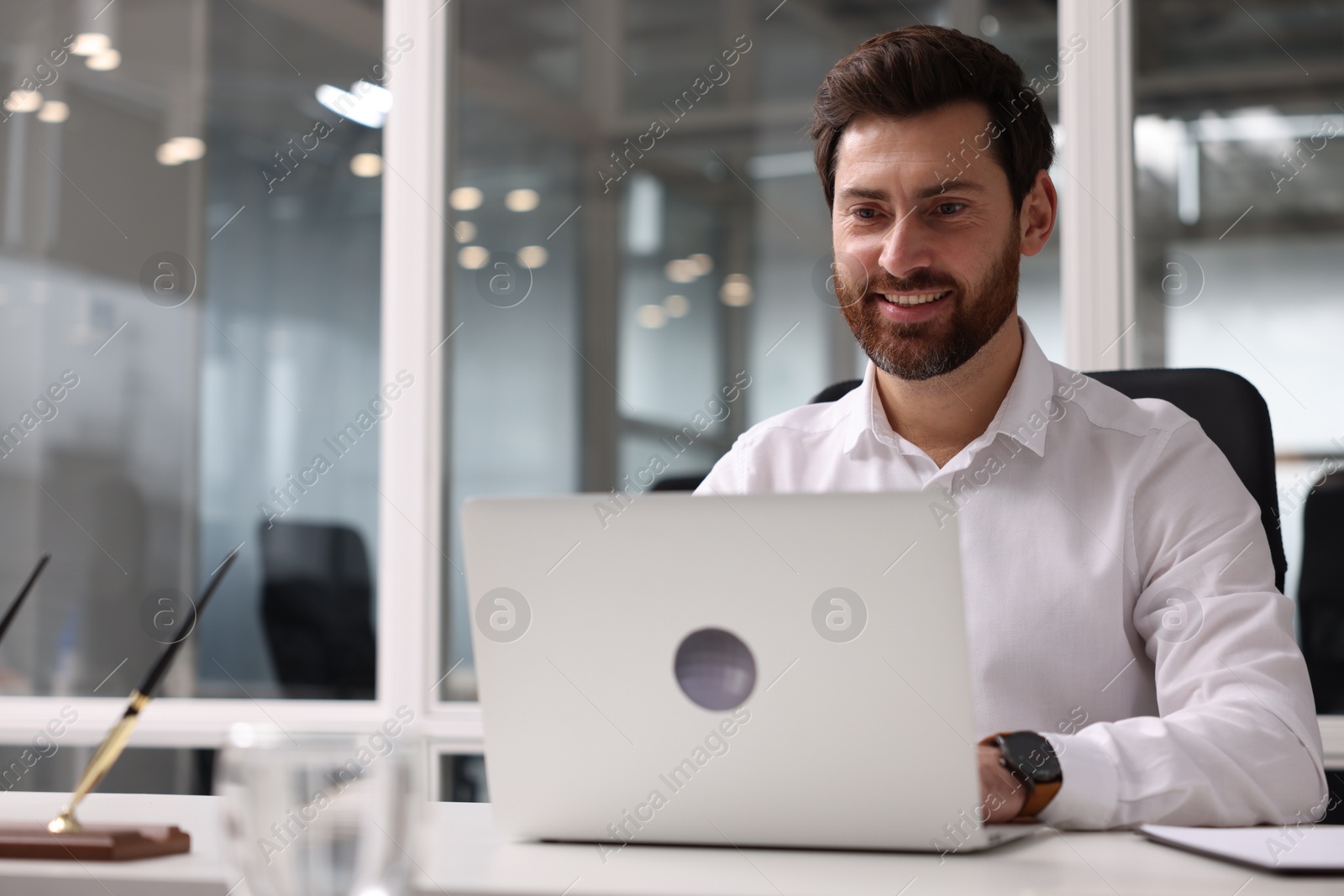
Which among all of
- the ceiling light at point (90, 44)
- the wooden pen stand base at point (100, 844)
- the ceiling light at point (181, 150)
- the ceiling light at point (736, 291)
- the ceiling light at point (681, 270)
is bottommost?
the wooden pen stand base at point (100, 844)

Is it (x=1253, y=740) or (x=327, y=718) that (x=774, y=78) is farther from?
(x=1253, y=740)

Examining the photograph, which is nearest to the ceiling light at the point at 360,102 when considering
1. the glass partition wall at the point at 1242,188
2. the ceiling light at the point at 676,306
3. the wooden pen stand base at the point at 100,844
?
the ceiling light at the point at 676,306

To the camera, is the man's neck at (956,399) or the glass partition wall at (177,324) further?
the glass partition wall at (177,324)

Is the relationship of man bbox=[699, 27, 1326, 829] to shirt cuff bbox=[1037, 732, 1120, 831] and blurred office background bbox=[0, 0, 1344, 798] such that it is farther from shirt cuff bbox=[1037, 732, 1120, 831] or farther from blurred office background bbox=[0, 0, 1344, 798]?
blurred office background bbox=[0, 0, 1344, 798]

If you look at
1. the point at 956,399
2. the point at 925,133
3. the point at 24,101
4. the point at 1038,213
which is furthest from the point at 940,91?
the point at 24,101

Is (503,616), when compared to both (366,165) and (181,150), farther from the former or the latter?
(181,150)

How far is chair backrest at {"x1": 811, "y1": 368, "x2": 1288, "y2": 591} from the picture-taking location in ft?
5.08

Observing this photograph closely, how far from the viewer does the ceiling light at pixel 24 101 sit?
3.17 metres

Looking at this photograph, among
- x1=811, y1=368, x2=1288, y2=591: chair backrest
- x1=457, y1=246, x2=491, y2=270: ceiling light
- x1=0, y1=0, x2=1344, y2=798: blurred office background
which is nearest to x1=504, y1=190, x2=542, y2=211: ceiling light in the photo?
x1=0, y1=0, x2=1344, y2=798: blurred office background

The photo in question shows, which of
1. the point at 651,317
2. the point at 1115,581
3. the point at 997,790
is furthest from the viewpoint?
the point at 651,317

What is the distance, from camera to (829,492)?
32.8 inches

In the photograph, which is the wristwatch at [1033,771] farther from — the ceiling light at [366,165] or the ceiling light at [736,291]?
the ceiling light at [366,165]

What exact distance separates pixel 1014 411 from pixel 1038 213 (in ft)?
1.25

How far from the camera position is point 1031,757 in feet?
3.39
